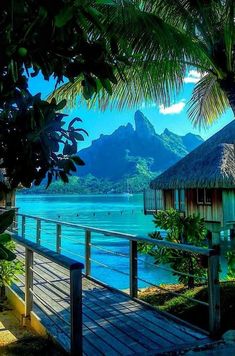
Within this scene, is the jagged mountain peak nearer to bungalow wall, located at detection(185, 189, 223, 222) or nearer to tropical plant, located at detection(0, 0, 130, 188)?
bungalow wall, located at detection(185, 189, 223, 222)

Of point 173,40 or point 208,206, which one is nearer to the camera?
point 173,40

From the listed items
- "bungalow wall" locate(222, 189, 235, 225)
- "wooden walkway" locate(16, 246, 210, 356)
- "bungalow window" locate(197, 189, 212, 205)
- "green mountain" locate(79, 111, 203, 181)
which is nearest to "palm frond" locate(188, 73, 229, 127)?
"wooden walkway" locate(16, 246, 210, 356)

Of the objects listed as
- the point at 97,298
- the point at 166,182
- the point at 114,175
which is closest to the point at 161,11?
the point at 97,298

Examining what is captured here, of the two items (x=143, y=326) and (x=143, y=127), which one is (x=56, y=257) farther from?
(x=143, y=127)

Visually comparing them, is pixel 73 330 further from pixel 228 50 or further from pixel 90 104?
pixel 90 104

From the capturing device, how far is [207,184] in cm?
1659

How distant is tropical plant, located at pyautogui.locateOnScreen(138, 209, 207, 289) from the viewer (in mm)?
6270

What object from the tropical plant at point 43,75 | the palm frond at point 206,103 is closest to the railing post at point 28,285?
the tropical plant at point 43,75

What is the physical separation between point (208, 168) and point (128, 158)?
122m

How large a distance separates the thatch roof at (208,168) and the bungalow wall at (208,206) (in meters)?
1.00

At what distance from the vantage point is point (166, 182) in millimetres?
18625

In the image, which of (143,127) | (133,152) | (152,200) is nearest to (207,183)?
(152,200)

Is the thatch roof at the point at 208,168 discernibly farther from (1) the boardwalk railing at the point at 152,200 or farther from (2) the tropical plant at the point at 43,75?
(2) the tropical plant at the point at 43,75

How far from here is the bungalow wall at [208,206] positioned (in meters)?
17.4
